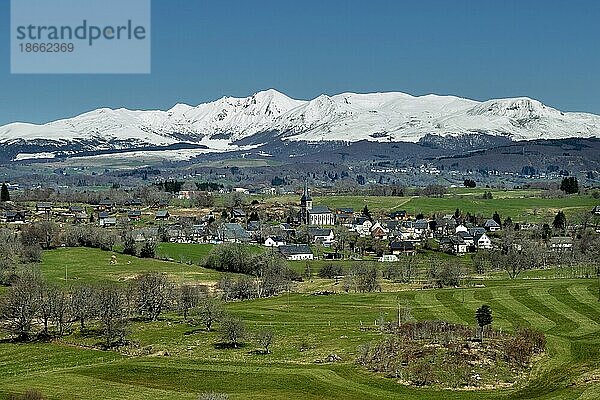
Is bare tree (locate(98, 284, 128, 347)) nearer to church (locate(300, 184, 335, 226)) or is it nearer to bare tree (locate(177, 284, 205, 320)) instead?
bare tree (locate(177, 284, 205, 320))

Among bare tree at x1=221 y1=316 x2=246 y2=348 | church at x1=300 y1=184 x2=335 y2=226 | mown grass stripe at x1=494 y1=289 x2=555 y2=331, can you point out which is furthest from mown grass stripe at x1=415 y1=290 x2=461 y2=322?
church at x1=300 y1=184 x2=335 y2=226

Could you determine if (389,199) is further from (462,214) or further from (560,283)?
(560,283)

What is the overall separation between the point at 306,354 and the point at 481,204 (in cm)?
12481

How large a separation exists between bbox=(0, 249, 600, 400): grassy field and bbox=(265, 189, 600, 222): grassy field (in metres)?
75.5

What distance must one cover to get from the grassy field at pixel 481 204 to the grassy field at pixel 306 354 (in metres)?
75.5

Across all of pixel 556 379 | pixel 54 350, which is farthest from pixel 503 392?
pixel 54 350

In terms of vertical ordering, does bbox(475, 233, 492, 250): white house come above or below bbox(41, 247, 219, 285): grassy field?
above

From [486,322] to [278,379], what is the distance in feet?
61.8

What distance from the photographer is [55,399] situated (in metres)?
43.1

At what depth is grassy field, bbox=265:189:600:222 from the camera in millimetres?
159250

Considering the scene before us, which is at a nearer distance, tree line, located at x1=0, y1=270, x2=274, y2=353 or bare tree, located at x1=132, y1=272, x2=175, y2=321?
tree line, located at x1=0, y1=270, x2=274, y2=353

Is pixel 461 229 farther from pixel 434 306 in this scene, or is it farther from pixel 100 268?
pixel 434 306

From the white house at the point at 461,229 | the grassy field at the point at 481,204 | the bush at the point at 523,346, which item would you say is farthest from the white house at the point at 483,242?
the bush at the point at 523,346

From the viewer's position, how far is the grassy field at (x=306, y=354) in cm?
4622
